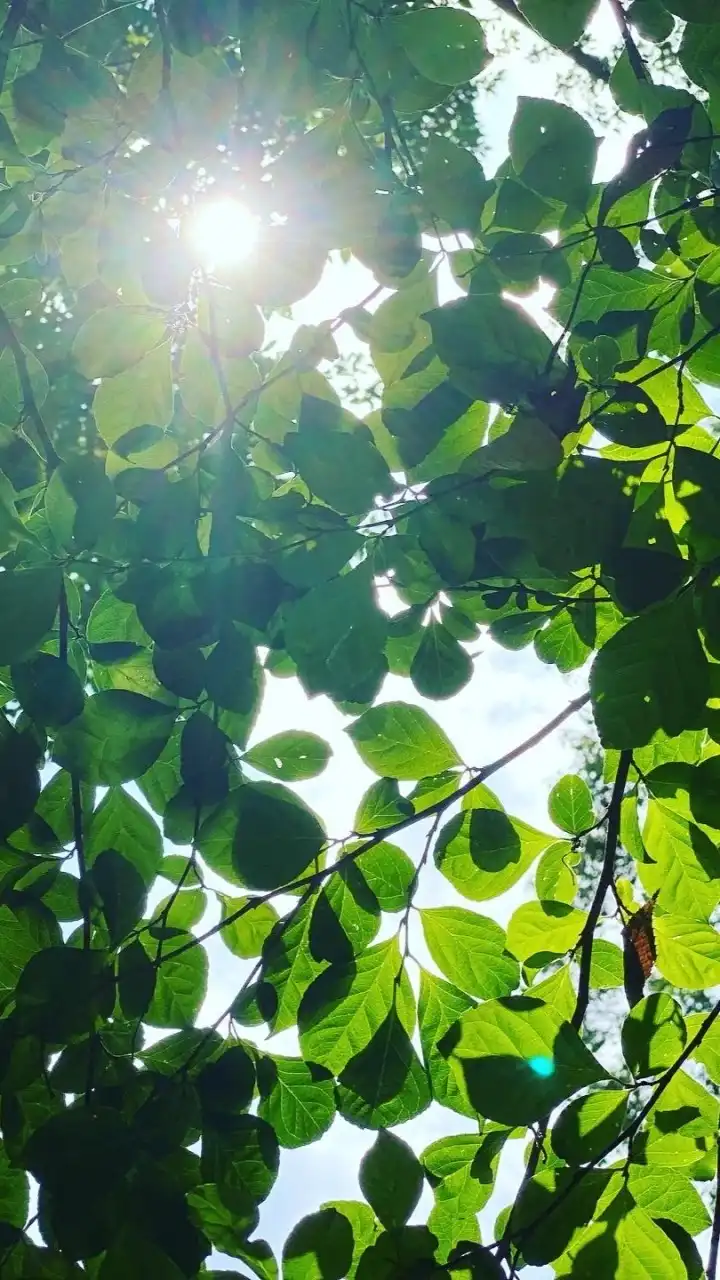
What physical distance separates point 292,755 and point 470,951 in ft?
→ 0.83

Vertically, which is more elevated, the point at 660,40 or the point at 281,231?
the point at 660,40

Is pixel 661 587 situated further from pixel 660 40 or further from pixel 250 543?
pixel 660 40

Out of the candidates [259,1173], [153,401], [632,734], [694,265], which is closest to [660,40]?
[694,265]

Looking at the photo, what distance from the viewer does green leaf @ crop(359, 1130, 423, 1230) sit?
65cm

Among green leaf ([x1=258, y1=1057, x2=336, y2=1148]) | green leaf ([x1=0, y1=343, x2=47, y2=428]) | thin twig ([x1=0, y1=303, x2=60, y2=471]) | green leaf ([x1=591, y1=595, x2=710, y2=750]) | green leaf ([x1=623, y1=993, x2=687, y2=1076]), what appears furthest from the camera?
green leaf ([x1=0, y1=343, x2=47, y2=428])

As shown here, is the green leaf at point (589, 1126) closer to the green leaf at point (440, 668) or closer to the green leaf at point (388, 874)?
the green leaf at point (388, 874)

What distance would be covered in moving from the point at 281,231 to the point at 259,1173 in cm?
74

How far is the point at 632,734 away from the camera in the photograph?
24.3 inches

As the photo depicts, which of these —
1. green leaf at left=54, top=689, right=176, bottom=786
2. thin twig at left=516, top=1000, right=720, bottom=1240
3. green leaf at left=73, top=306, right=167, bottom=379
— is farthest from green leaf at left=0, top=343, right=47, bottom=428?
thin twig at left=516, top=1000, right=720, bottom=1240

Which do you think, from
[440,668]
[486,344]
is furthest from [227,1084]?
[486,344]

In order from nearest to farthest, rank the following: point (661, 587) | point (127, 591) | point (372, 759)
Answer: point (661, 587), point (127, 591), point (372, 759)

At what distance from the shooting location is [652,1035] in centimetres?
72

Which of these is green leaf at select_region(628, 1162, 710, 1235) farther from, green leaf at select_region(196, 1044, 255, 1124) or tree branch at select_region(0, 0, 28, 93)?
tree branch at select_region(0, 0, 28, 93)

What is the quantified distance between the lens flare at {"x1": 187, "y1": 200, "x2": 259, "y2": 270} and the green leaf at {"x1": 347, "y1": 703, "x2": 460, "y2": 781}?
42 cm
